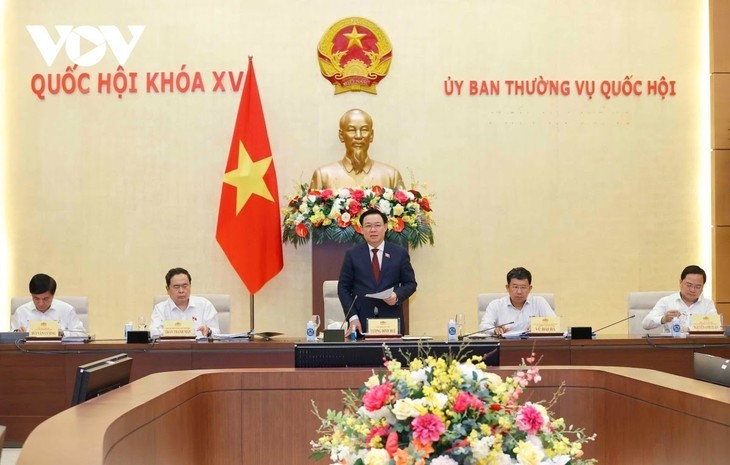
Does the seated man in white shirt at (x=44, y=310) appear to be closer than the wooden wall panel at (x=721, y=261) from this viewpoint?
Yes

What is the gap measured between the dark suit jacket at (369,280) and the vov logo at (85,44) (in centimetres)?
301

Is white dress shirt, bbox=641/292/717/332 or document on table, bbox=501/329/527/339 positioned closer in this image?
document on table, bbox=501/329/527/339

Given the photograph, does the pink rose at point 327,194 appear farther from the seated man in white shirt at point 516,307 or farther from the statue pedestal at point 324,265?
the seated man in white shirt at point 516,307

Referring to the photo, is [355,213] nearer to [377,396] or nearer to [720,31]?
[720,31]

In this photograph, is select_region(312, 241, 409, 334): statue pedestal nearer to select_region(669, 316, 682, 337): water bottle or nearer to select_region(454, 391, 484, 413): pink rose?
select_region(669, 316, 682, 337): water bottle

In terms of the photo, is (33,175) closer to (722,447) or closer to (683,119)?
(683,119)

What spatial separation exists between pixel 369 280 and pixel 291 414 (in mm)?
2382

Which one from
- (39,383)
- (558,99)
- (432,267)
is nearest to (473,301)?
(432,267)

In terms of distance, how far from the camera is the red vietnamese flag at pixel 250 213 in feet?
23.7

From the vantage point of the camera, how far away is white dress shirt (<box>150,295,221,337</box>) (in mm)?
5961

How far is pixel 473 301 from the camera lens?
7695 mm

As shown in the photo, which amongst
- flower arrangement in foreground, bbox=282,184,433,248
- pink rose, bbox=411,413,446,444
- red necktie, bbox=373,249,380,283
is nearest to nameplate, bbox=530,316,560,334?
red necktie, bbox=373,249,380,283

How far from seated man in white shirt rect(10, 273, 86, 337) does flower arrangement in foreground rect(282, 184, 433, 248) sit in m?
1.68

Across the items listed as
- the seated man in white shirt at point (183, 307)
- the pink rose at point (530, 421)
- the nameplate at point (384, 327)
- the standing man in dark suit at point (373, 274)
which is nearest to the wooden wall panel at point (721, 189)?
the standing man in dark suit at point (373, 274)
